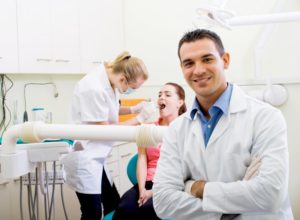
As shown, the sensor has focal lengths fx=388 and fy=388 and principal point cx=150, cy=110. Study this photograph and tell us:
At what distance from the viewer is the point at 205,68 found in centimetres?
140

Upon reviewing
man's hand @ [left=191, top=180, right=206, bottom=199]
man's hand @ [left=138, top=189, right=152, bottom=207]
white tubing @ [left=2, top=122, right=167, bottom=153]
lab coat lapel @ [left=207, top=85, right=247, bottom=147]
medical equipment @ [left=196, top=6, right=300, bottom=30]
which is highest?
medical equipment @ [left=196, top=6, right=300, bottom=30]

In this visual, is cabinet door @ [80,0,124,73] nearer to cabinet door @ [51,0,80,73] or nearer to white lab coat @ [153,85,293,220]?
cabinet door @ [51,0,80,73]

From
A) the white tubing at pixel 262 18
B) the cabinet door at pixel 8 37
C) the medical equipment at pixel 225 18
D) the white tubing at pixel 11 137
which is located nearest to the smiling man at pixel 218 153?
the medical equipment at pixel 225 18

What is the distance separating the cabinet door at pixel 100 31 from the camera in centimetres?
354

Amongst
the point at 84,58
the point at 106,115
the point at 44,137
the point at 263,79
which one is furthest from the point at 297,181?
the point at 44,137

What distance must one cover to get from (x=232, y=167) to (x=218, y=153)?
65mm

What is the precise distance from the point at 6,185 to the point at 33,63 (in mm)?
932

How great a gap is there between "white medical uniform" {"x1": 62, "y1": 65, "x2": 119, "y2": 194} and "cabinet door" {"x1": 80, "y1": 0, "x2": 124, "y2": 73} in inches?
47.5

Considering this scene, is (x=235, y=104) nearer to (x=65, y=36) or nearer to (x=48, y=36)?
(x=48, y=36)

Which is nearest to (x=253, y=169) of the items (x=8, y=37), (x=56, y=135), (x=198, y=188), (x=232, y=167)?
(x=232, y=167)

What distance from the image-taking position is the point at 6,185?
2.73m

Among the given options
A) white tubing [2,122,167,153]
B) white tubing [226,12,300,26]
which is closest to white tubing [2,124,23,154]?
white tubing [2,122,167,153]

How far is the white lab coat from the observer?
1242mm

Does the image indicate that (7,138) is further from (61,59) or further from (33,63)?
(61,59)
